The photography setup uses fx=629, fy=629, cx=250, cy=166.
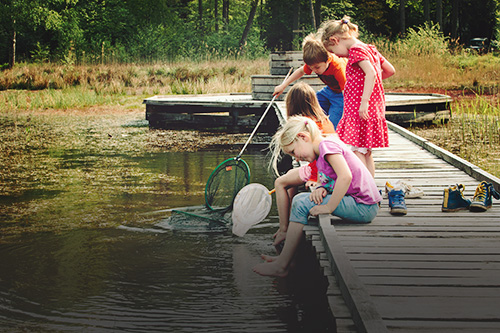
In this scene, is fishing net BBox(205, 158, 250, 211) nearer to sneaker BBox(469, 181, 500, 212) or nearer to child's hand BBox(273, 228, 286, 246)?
child's hand BBox(273, 228, 286, 246)

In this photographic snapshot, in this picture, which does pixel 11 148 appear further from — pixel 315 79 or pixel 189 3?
pixel 189 3

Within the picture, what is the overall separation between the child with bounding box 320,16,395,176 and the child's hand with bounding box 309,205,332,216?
114 cm

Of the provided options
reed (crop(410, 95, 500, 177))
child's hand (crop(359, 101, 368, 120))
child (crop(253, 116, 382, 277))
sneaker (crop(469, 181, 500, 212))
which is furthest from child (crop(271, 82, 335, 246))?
reed (crop(410, 95, 500, 177))

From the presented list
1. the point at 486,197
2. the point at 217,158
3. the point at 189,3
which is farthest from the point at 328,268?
the point at 189,3

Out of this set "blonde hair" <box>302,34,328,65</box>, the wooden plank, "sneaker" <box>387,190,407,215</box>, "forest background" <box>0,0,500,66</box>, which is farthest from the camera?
"forest background" <box>0,0,500,66</box>

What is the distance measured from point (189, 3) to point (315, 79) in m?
36.6

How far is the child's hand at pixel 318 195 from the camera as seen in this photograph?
4.20 meters

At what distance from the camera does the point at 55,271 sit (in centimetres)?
476

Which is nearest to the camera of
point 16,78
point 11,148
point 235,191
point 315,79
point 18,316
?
point 18,316

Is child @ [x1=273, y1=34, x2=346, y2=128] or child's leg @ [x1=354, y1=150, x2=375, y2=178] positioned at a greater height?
child @ [x1=273, y1=34, x2=346, y2=128]

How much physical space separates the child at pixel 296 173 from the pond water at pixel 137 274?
419 mm

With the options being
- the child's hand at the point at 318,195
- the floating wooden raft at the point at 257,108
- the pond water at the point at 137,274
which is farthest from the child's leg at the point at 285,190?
the floating wooden raft at the point at 257,108

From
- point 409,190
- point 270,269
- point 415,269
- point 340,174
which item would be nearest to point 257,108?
point 409,190

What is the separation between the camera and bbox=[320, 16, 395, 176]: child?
503 centimetres
